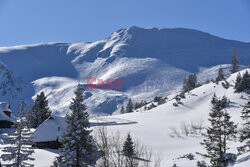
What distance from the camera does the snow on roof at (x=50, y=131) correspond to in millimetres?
40594

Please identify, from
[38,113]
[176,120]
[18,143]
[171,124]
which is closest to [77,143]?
[18,143]

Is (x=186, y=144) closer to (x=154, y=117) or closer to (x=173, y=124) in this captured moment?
(x=173, y=124)

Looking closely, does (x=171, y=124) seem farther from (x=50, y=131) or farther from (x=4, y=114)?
(x=4, y=114)

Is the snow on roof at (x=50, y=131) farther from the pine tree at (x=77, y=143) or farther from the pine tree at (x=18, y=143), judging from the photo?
the pine tree at (x=77, y=143)

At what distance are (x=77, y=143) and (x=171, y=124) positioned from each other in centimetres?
5660

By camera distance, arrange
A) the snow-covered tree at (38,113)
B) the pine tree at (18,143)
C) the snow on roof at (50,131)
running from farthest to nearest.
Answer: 1. the snow-covered tree at (38,113)
2. the snow on roof at (50,131)
3. the pine tree at (18,143)

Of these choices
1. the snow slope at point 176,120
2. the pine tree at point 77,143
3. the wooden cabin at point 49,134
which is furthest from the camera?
the snow slope at point 176,120

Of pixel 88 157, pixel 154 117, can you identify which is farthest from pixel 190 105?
pixel 88 157

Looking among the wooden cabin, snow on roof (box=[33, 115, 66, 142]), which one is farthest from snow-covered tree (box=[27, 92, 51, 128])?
the wooden cabin

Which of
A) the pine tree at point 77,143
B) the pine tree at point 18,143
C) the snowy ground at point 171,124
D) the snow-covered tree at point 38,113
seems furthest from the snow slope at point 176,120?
the pine tree at point 18,143

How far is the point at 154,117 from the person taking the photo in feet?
275

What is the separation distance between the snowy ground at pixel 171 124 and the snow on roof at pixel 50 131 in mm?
2723

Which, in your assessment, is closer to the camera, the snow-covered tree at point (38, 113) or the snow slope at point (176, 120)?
the snow slope at point (176, 120)

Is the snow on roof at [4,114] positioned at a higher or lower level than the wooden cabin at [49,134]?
higher
